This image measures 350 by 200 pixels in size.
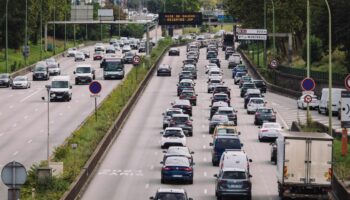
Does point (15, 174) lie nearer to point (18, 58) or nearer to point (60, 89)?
point (60, 89)

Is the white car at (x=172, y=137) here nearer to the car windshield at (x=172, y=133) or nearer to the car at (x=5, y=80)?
the car windshield at (x=172, y=133)

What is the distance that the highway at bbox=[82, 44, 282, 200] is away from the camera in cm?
4438

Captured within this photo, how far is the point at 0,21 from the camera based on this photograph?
5379 inches

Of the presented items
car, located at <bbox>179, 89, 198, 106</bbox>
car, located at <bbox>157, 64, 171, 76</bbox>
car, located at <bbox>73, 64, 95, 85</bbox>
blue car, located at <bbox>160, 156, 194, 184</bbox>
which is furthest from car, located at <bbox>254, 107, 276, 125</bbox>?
car, located at <bbox>157, 64, 171, 76</bbox>

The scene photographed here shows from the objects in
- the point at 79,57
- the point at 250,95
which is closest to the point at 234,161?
the point at 250,95

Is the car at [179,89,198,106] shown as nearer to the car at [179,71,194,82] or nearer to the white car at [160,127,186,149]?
the car at [179,71,194,82]

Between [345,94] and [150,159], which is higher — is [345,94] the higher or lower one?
the higher one

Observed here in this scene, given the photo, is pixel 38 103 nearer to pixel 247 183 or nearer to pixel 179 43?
pixel 247 183

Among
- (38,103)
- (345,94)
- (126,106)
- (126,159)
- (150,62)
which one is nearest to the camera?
(345,94)

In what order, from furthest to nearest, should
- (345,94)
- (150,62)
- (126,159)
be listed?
(150,62), (126,159), (345,94)

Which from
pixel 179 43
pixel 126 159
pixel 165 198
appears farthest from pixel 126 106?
pixel 179 43

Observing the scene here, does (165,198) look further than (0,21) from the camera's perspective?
No

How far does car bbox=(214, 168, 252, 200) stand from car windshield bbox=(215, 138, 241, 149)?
1074 centimetres

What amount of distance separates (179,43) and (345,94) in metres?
155
